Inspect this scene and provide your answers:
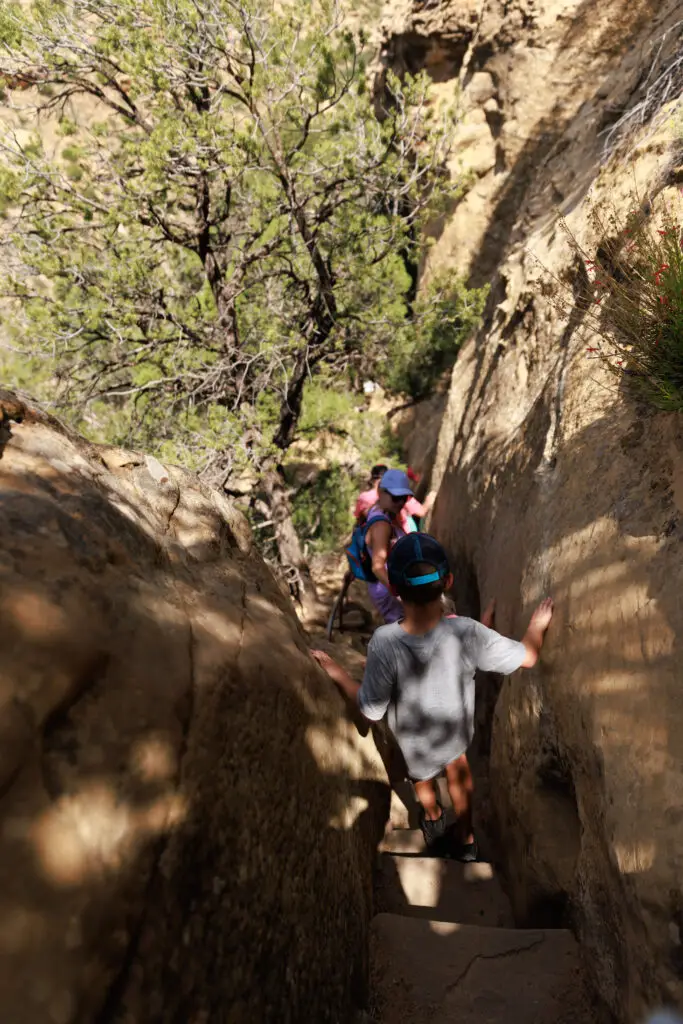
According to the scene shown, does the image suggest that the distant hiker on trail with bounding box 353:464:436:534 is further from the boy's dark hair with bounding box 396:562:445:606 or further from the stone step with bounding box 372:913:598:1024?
the stone step with bounding box 372:913:598:1024

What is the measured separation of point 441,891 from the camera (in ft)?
8.79

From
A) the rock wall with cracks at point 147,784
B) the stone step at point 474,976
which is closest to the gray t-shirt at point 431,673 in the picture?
the rock wall with cracks at point 147,784

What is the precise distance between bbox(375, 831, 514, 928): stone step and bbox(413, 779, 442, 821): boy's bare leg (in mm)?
221

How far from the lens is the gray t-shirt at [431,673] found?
2.27m

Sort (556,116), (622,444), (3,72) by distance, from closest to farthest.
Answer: (622,444) < (3,72) < (556,116)

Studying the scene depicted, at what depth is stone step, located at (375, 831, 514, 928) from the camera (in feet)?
8.40

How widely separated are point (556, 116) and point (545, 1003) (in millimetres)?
12111

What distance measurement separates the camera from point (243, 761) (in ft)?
5.37

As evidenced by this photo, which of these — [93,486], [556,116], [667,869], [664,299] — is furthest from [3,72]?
[556,116]

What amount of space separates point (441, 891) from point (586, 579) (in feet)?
5.51

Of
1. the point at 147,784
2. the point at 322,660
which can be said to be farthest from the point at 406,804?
the point at 147,784

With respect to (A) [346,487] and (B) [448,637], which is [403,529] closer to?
(B) [448,637]

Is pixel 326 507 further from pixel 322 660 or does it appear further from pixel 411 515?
pixel 322 660

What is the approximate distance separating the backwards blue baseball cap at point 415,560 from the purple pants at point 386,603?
6.00ft
